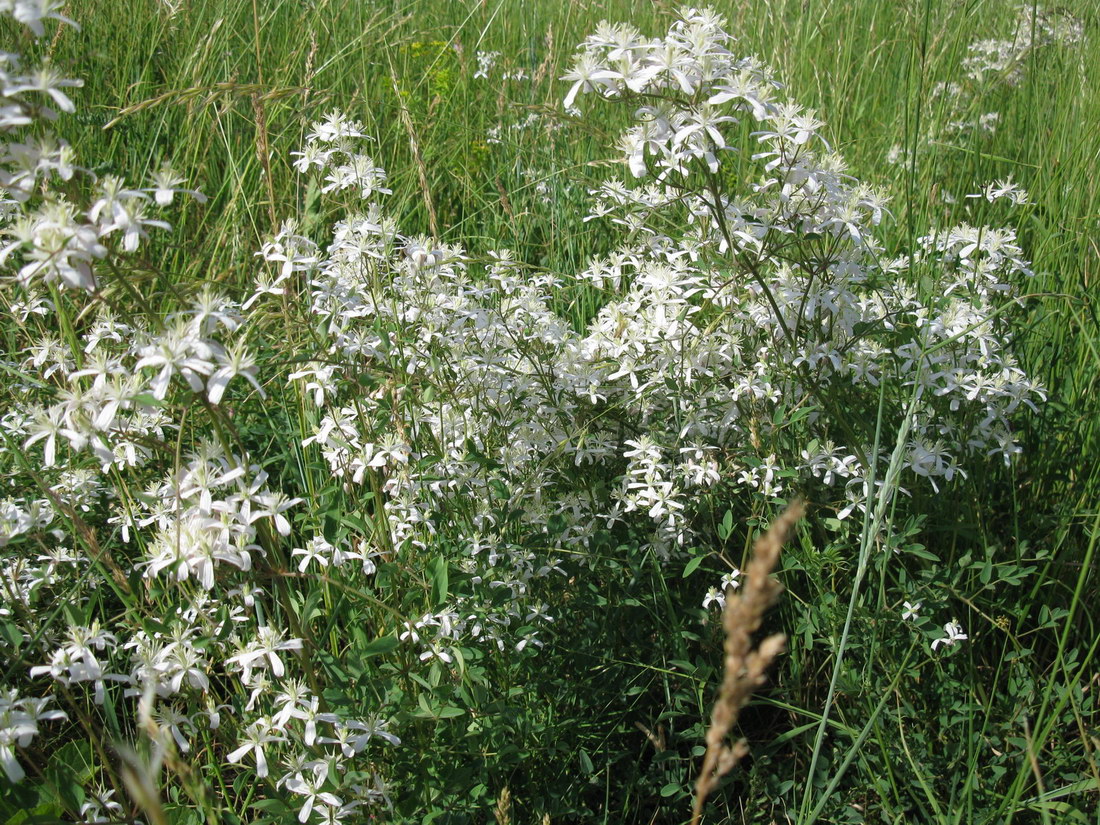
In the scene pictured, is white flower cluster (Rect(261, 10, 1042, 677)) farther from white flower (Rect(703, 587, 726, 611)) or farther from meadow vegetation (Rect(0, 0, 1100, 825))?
white flower (Rect(703, 587, 726, 611))

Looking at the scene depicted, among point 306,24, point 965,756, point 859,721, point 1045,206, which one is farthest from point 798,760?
point 306,24

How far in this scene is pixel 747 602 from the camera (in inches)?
27.7

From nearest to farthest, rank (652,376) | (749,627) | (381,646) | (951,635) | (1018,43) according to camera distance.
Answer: (749,627) < (381,646) < (951,635) < (652,376) < (1018,43)

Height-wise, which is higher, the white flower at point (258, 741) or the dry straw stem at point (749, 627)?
the dry straw stem at point (749, 627)

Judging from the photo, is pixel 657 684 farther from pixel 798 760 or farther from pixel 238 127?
pixel 238 127

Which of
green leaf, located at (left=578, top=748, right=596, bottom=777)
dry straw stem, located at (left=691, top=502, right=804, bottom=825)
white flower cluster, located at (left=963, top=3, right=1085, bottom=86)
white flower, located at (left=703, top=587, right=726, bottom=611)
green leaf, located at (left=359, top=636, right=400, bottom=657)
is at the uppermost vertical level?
white flower cluster, located at (left=963, top=3, right=1085, bottom=86)

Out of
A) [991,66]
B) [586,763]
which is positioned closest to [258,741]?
[586,763]

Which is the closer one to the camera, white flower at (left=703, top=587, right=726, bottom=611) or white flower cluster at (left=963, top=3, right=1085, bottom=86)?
white flower at (left=703, top=587, right=726, bottom=611)

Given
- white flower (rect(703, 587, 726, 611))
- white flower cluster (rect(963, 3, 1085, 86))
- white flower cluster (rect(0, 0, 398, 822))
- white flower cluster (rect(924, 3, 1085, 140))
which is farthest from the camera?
white flower cluster (rect(963, 3, 1085, 86))

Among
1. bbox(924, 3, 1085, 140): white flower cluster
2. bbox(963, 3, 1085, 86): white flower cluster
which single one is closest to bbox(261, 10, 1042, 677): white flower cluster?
bbox(924, 3, 1085, 140): white flower cluster

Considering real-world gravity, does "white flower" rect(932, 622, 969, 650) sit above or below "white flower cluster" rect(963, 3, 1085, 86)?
below

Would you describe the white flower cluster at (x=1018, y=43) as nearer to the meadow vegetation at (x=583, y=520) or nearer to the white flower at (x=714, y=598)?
the meadow vegetation at (x=583, y=520)

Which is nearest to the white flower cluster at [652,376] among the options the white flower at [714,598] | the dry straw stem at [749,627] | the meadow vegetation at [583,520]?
the meadow vegetation at [583,520]

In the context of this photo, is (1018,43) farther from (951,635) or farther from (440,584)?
(440,584)
